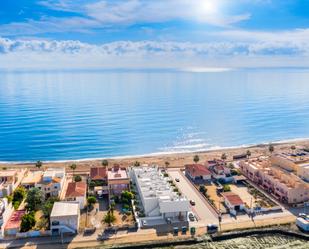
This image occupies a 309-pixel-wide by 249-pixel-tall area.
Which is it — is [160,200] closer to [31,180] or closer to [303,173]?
[31,180]

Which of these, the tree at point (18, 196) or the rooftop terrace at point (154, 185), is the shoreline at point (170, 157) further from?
the tree at point (18, 196)

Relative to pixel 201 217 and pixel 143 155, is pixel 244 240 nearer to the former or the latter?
pixel 201 217

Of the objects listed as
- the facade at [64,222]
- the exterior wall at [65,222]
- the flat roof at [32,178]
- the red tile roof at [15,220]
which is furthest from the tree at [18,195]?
the exterior wall at [65,222]

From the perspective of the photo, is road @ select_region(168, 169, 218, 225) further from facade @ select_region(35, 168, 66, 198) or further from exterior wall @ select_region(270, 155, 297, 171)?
facade @ select_region(35, 168, 66, 198)

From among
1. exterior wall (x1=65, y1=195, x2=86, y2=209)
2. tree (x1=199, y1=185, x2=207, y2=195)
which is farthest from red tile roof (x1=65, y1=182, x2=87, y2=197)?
tree (x1=199, y1=185, x2=207, y2=195)

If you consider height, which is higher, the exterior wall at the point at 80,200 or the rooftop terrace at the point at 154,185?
the rooftop terrace at the point at 154,185

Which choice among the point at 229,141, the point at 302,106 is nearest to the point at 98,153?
the point at 229,141
